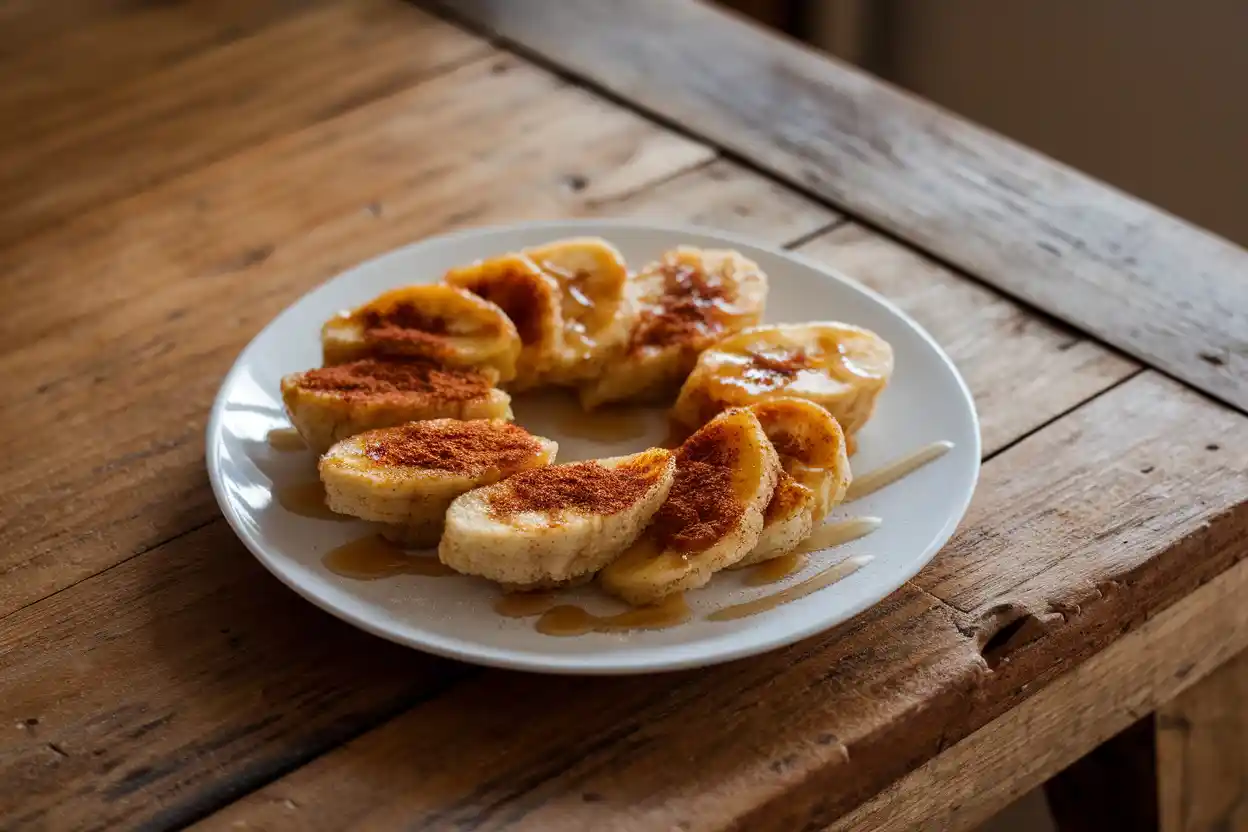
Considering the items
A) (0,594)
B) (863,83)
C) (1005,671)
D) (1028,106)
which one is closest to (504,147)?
(863,83)

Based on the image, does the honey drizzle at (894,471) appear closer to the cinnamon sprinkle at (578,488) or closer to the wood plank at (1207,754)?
the cinnamon sprinkle at (578,488)

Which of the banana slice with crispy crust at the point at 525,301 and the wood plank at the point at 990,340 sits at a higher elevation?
the banana slice with crispy crust at the point at 525,301

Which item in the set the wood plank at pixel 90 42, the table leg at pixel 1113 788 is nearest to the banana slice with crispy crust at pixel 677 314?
the table leg at pixel 1113 788

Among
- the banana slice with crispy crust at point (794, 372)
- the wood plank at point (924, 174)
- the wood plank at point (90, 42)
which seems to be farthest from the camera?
the wood plank at point (90, 42)

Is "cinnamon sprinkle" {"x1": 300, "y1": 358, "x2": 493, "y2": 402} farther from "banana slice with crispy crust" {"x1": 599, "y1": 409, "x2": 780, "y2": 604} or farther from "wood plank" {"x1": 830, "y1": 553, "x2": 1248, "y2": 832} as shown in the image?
"wood plank" {"x1": 830, "y1": 553, "x2": 1248, "y2": 832}

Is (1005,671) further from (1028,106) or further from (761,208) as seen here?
(1028,106)

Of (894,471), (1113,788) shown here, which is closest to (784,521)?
(894,471)
